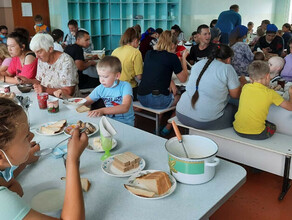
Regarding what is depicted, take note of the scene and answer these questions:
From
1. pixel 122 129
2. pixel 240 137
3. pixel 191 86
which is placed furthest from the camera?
pixel 191 86

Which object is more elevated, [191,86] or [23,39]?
[23,39]

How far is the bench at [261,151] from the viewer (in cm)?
229

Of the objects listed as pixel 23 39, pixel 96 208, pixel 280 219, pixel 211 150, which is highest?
pixel 23 39

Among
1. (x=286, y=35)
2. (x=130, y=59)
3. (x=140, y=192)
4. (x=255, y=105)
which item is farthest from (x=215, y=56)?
(x=286, y=35)

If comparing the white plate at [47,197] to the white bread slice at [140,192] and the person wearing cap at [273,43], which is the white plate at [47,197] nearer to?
the white bread slice at [140,192]

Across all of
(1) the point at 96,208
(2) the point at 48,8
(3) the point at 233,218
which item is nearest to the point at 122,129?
(1) the point at 96,208

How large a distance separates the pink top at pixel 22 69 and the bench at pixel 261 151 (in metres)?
1.90

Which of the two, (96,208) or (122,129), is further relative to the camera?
(122,129)

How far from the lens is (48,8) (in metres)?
8.09

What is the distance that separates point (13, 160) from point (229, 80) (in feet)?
6.74

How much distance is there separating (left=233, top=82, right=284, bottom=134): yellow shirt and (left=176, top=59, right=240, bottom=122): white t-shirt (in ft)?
0.58

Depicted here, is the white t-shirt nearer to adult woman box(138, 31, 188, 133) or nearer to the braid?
the braid

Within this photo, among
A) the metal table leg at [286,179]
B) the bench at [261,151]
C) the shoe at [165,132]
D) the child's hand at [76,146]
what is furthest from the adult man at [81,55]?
the child's hand at [76,146]

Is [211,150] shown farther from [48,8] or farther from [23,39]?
[48,8]
